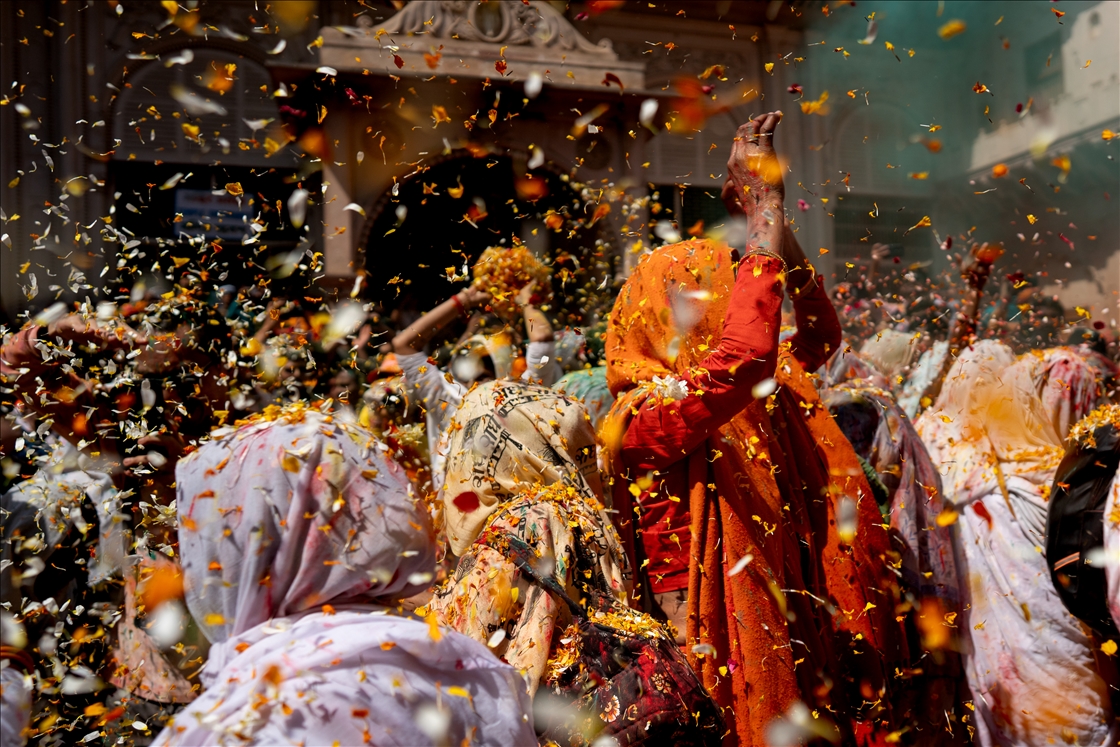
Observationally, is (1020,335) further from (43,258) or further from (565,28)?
(43,258)

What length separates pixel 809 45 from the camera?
13406 millimetres

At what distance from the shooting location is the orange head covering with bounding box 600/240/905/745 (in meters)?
2.61

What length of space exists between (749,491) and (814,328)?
755 mm

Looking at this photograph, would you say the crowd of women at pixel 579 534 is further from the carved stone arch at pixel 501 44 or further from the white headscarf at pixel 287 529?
the carved stone arch at pixel 501 44

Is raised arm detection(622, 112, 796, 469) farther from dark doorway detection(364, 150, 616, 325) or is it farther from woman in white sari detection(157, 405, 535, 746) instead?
dark doorway detection(364, 150, 616, 325)

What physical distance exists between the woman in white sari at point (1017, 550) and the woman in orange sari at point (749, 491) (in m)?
0.98

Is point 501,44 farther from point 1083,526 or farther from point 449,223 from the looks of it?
point 1083,526

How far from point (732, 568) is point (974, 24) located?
14.5 metres

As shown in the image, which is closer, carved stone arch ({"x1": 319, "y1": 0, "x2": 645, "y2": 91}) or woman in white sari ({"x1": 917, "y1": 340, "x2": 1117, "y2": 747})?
woman in white sari ({"x1": 917, "y1": 340, "x2": 1117, "y2": 747})

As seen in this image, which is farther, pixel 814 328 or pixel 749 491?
pixel 814 328

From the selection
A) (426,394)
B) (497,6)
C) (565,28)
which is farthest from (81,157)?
(426,394)

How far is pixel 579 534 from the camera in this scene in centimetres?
234

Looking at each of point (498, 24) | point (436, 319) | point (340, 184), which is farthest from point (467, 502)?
point (498, 24)

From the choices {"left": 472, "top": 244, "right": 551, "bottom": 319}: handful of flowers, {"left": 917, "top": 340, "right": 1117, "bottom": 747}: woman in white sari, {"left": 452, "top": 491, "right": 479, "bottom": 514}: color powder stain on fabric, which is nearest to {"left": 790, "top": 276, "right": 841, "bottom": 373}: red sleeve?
{"left": 917, "top": 340, "right": 1117, "bottom": 747}: woman in white sari
